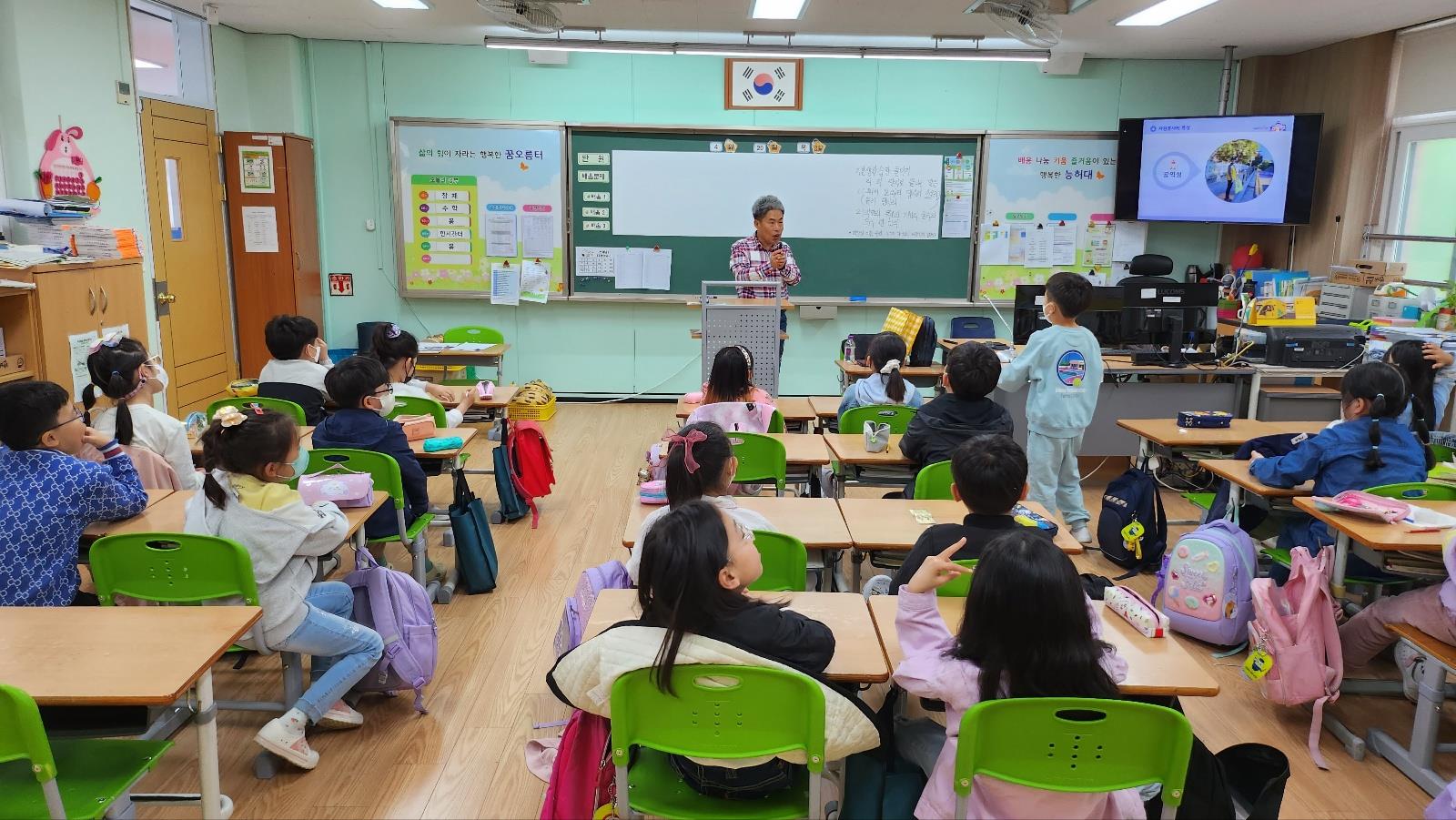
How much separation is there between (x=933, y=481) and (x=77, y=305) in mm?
3851

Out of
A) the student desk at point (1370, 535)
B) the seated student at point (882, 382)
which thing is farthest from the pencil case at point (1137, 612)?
the seated student at point (882, 382)

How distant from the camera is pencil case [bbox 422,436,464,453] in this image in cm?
390

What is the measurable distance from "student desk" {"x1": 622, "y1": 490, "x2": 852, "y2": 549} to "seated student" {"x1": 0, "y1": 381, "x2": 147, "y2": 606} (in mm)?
1460

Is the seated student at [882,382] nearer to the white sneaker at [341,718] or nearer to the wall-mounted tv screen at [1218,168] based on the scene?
the white sneaker at [341,718]

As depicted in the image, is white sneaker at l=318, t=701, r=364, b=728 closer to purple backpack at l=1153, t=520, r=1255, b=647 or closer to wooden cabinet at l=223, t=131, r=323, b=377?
purple backpack at l=1153, t=520, r=1255, b=647

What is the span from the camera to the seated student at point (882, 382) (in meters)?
4.63

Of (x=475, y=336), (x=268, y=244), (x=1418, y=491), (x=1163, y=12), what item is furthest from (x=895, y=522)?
(x=268, y=244)

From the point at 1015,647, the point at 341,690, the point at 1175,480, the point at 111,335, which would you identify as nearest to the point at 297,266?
the point at 111,335

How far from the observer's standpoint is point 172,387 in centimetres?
612

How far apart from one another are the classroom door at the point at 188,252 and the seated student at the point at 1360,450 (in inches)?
Result: 239

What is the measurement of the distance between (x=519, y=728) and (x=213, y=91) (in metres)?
5.62

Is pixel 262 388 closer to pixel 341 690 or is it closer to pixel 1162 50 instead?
pixel 341 690

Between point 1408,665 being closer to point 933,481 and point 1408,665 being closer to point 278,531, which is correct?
point 933,481

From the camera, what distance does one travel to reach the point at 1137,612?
89.0 inches
